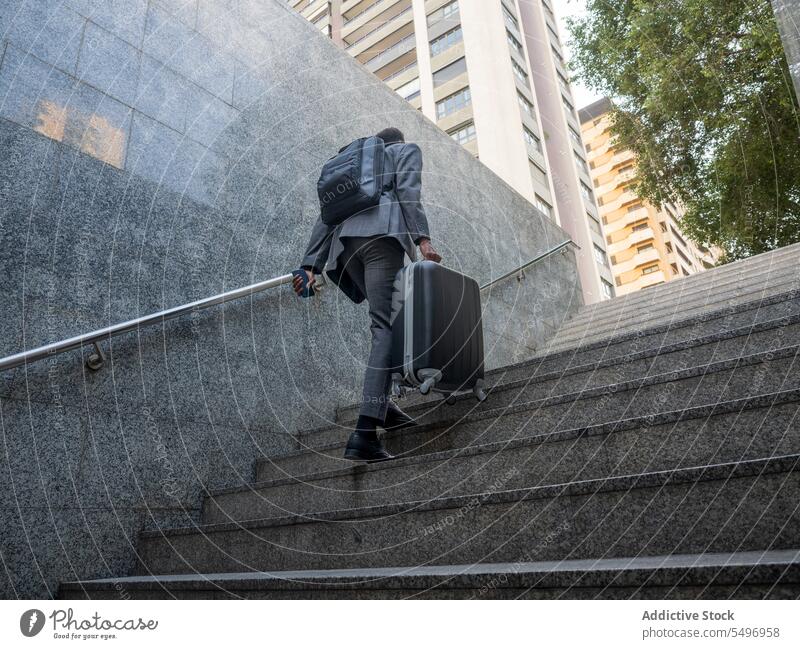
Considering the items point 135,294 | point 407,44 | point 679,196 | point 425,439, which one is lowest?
point 425,439

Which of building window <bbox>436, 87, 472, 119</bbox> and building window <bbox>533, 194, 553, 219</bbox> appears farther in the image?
building window <bbox>436, 87, 472, 119</bbox>

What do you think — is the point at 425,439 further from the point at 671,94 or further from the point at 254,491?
the point at 671,94

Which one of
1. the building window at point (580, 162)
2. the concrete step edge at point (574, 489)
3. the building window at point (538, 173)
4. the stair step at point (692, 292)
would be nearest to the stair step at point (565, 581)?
the concrete step edge at point (574, 489)

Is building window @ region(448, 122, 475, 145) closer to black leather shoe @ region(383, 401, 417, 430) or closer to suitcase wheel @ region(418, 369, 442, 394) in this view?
black leather shoe @ region(383, 401, 417, 430)

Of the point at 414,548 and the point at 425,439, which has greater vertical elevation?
the point at 425,439

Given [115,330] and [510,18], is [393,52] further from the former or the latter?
[115,330]

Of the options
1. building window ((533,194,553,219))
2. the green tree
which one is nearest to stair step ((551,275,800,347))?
the green tree

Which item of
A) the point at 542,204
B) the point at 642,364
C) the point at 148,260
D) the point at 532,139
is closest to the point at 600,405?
the point at 642,364

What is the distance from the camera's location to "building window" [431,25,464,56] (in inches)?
1058

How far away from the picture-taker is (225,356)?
11.5 ft

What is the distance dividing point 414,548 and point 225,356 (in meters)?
1.93

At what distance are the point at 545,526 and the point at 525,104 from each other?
2709cm

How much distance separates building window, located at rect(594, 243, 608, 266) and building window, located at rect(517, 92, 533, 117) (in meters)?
12.6
